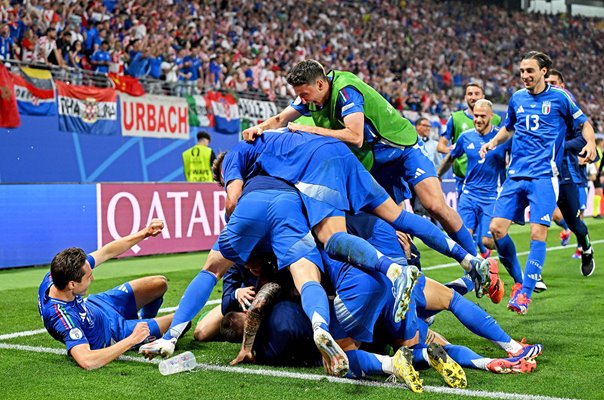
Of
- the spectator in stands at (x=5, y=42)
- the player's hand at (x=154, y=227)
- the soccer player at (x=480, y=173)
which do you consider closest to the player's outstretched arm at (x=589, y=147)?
the soccer player at (x=480, y=173)

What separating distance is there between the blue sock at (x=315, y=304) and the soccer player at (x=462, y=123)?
6702mm

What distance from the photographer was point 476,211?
1129 cm

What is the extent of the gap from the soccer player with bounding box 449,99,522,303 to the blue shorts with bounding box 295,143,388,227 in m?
→ 5.15

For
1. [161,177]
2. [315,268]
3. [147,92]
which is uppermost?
[315,268]

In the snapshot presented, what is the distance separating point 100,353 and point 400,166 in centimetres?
321

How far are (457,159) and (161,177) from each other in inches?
379

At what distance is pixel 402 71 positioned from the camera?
3117 cm

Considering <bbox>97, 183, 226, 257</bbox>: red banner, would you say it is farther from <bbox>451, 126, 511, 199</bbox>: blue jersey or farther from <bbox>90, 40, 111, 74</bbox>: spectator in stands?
<bbox>90, 40, 111, 74</bbox>: spectator in stands

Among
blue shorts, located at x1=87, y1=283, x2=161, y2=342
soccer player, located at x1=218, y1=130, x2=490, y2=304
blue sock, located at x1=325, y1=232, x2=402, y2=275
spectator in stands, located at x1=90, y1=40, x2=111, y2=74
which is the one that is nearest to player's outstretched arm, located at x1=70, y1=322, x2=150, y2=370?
blue shorts, located at x1=87, y1=283, x2=161, y2=342

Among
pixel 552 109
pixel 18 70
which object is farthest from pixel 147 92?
pixel 552 109

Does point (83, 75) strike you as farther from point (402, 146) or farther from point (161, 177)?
point (402, 146)

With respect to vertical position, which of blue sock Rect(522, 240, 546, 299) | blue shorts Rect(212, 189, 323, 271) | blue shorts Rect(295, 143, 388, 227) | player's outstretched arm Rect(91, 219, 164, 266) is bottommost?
blue sock Rect(522, 240, 546, 299)

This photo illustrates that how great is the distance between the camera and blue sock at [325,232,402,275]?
5.12 meters

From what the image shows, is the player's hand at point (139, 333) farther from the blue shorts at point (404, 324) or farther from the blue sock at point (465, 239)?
the blue sock at point (465, 239)
